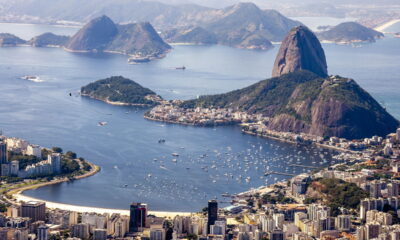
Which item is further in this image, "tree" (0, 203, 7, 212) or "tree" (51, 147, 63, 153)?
"tree" (51, 147, 63, 153)

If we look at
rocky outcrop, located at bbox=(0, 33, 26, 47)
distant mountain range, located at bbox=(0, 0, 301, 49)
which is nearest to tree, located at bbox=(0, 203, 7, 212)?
rocky outcrop, located at bbox=(0, 33, 26, 47)

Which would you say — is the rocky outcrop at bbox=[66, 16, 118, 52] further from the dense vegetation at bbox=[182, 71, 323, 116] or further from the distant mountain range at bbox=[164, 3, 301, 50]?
the dense vegetation at bbox=[182, 71, 323, 116]

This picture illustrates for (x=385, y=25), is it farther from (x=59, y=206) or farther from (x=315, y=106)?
(x=59, y=206)

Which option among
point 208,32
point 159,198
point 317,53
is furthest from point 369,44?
point 159,198

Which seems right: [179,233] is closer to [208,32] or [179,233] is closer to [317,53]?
[317,53]

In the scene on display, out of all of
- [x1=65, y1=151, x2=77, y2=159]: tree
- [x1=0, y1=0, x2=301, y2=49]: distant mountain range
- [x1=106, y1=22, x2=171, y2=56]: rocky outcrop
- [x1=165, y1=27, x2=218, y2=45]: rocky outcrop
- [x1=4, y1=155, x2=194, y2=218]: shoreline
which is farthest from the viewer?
[x1=0, y1=0, x2=301, y2=49]: distant mountain range

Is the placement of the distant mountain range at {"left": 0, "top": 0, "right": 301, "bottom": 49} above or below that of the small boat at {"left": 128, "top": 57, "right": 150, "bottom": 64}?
above

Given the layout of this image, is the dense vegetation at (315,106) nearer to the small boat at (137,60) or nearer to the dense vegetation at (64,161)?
the dense vegetation at (64,161)
